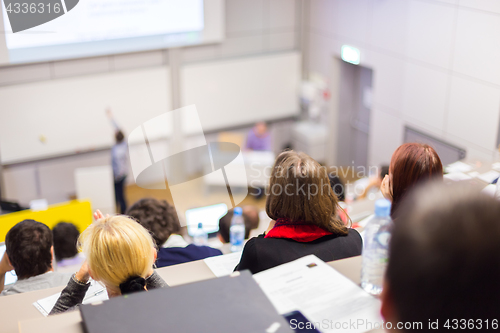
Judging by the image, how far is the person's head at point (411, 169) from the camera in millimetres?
1798

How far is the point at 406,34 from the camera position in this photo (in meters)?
5.55

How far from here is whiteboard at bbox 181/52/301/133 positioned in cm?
694

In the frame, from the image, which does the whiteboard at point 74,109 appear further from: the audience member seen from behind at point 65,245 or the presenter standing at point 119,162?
the audience member seen from behind at point 65,245

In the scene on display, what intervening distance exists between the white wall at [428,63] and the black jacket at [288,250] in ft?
12.3

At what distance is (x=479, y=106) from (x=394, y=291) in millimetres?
4701

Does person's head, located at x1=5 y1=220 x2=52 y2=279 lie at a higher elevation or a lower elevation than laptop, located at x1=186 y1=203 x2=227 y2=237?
higher

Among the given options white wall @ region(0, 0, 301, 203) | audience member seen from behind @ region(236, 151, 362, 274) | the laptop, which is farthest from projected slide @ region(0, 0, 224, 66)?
audience member seen from behind @ region(236, 151, 362, 274)

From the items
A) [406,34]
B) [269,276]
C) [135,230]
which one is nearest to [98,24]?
[406,34]

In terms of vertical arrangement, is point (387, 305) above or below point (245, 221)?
above

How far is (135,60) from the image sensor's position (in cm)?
655

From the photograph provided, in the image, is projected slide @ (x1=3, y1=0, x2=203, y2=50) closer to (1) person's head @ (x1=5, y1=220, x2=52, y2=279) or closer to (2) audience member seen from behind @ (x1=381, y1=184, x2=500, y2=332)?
(1) person's head @ (x1=5, y1=220, x2=52, y2=279)

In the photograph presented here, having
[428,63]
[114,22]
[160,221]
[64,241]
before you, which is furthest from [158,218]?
[114,22]

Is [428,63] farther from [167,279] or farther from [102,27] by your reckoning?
[167,279]

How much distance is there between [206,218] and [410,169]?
8.67 feet
